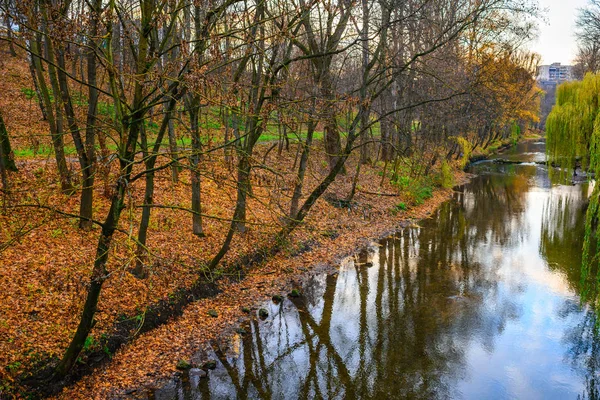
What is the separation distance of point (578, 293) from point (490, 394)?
→ 689 centimetres

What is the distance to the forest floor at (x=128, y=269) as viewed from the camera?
7.85m

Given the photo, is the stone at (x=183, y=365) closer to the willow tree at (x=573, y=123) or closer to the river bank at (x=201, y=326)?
the river bank at (x=201, y=326)

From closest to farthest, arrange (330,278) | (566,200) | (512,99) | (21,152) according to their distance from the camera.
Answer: (330,278)
(21,152)
(566,200)
(512,99)

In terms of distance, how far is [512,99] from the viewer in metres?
38.9

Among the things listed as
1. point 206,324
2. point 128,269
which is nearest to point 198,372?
point 206,324

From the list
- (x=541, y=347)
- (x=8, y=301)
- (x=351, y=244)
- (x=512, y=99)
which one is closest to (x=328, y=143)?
(x=351, y=244)

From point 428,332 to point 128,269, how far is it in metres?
7.82

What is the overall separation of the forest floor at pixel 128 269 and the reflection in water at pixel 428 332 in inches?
39.4

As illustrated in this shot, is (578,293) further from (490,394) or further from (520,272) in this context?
(490,394)

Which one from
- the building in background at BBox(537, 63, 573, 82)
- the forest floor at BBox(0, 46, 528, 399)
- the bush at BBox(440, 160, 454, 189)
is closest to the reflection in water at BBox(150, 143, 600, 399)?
the forest floor at BBox(0, 46, 528, 399)

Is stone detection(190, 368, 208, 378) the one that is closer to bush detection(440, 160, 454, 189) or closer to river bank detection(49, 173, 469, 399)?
river bank detection(49, 173, 469, 399)

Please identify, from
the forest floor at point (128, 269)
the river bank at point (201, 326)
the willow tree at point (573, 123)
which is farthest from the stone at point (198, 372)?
the willow tree at point (573, 123)

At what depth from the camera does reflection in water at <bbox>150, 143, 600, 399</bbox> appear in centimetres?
924

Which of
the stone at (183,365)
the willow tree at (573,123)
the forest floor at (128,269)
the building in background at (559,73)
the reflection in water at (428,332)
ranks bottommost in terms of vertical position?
the reflection in water at (428,332)
